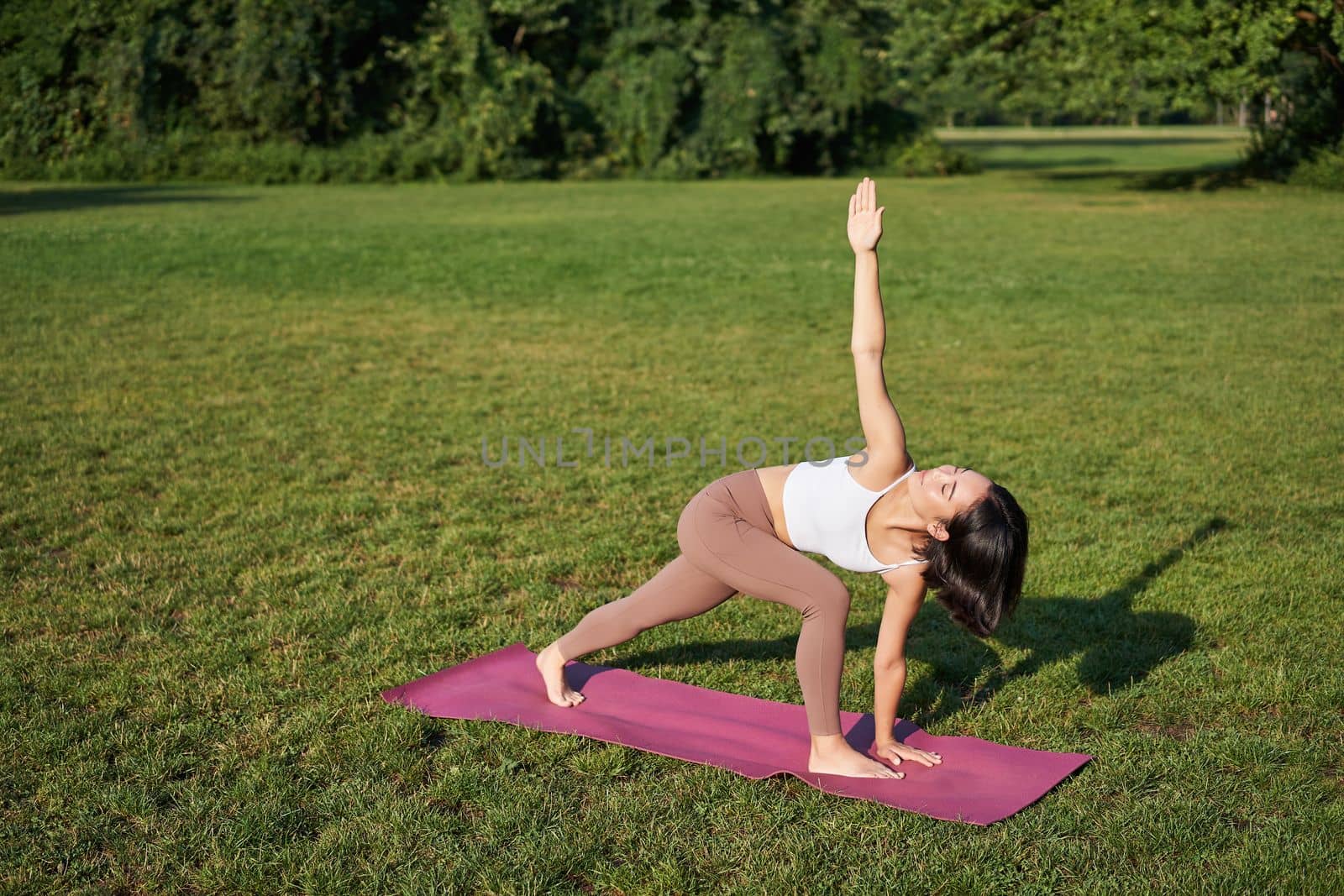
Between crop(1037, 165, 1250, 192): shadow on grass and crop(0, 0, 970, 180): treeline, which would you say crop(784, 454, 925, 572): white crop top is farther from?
crop(0, 0, 970, 180): treeline

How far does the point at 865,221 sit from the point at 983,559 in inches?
40.6

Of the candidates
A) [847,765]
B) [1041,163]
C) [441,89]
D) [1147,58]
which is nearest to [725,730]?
[847,765]

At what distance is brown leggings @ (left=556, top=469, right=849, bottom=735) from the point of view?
3541 millimetres

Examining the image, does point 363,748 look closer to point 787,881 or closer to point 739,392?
point 787,881

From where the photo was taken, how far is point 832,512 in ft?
11.7

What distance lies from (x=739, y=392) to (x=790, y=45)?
29.1 m

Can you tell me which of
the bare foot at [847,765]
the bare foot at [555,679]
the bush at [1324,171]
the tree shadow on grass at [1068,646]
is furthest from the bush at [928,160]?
the bare foot at [847,765]

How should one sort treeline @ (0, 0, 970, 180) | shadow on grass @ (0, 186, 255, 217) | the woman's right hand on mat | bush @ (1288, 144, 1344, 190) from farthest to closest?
treeline @ (0, 0, 970, 180)
bush @ (1288, 144, 1344, 190)
shadow on grass @ (0, 186, 255, 217)
the woman's right hand on mat

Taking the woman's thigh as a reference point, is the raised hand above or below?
above

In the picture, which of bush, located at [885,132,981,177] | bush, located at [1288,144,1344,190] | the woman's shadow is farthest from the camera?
bush, located at [885,132,981,177]

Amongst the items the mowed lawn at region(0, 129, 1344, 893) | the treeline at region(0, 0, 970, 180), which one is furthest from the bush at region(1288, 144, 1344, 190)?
the mowed lawn at region(0, 129, 1344, 893)

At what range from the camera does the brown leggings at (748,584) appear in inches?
139

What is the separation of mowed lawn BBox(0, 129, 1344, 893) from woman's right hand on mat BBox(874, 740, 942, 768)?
0.29m

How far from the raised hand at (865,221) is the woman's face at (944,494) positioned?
2.25 ft
